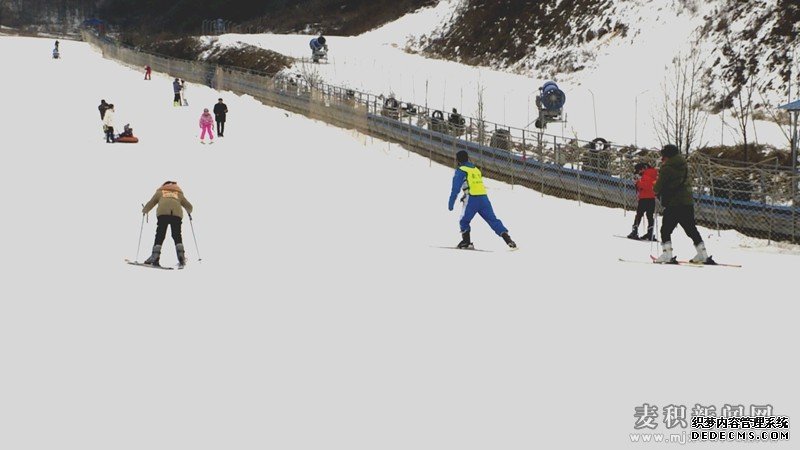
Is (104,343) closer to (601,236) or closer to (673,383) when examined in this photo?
(673,383)

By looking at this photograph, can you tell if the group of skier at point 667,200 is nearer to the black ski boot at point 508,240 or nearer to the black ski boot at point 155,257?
the black ski boot at point 508,240

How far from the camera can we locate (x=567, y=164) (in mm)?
31203

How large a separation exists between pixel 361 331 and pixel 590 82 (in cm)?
4550

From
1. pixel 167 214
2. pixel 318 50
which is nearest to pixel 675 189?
pixel 167 214

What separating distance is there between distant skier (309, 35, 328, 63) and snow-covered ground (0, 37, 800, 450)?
4648 centimetres

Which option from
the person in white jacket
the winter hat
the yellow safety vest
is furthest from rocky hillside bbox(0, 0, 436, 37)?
the winter hat

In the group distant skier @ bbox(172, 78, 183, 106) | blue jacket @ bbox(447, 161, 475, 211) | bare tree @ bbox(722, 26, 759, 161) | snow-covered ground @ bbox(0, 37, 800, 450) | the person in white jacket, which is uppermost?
bare tree @ bbox(722, 26, 759, 161)

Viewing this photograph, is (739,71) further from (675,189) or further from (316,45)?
(316,45)

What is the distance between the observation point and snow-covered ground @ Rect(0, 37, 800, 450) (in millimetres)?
7629

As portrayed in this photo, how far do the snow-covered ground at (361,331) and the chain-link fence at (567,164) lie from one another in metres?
1.16

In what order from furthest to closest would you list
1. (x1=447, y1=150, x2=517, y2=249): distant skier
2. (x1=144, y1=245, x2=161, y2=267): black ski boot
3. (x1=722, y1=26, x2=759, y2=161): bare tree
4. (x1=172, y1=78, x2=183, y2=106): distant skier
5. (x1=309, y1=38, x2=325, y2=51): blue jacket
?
(x1=309, y1=38, x2=325, y2=51): blue jacket → (x1=172, y1=78, x2=183, y2=106): distant skier → (x1=722, y1=26, x2=759, y2=161): bare tree → (x1=447, y1=150, x2=517, y2=249): distant skier → (x1=144, y1=245, x2=161, y2=267): black ski boot

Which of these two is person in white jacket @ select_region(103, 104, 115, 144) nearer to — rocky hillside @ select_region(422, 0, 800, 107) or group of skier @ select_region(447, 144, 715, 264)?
group of skier @ select_region(447, 144, 715, 264)

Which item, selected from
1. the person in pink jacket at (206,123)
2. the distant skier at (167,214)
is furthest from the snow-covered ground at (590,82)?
the distant skier at (167,214)

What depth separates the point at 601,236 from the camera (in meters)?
20.4
